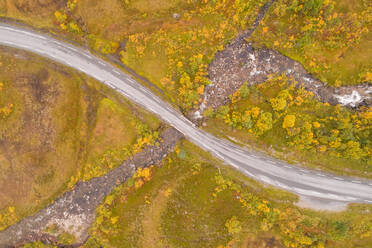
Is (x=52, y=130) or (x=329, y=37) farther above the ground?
(x=329, y=37)

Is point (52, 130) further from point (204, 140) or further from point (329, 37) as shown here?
point (329, 37)

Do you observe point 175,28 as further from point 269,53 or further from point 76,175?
point 76,175

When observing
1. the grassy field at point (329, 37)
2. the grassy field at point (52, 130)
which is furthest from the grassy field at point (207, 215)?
the grassy field at point (329, 37)

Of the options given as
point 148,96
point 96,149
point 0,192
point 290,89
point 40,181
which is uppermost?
point 290,89

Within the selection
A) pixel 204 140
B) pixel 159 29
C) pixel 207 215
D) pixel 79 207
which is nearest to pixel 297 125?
pixel 204 140

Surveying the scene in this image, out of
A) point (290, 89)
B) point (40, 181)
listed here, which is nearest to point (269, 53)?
point (290, 89)

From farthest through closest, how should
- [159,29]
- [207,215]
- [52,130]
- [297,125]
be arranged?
1. [52,130]
2. [159,29]
3. [207,215]
4. [297,125]
